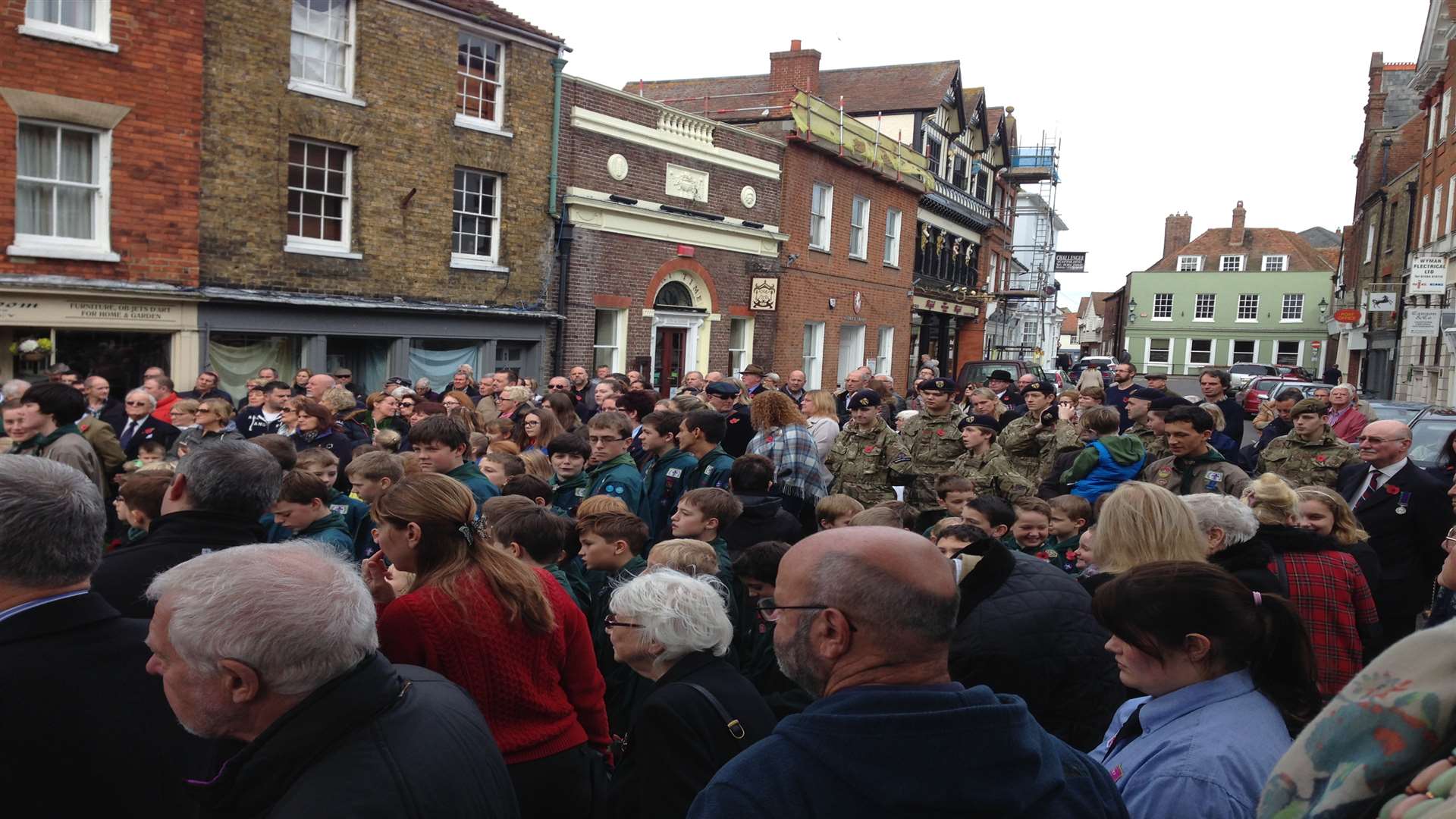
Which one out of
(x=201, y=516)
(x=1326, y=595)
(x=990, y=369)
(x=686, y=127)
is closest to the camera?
(x=201, y=516)

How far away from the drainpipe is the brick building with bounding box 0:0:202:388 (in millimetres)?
5854

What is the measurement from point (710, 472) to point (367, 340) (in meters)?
10.3

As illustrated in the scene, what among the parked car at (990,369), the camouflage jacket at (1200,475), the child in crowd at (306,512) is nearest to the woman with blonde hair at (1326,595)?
the camouflage jacket at (1200,475)

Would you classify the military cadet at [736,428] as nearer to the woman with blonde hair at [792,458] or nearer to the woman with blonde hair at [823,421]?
the woman with blonde hair at [823,421]

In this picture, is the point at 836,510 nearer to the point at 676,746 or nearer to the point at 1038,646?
the point at 1038,646

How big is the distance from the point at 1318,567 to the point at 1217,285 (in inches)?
2451

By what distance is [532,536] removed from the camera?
163 inches

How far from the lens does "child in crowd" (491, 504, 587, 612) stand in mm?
4141

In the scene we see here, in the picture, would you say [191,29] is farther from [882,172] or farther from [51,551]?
[882,172]

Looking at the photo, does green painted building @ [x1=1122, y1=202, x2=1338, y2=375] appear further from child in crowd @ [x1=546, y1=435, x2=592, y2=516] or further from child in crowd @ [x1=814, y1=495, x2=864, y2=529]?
child in crowd @ [x1=546, y1=435, x2=592, y2=516]

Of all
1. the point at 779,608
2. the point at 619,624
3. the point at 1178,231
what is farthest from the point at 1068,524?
the point at 1178,231

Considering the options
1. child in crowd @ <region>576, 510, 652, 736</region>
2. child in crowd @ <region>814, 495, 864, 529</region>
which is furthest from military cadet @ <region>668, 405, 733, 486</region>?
child in crowd @ <region>576, 510, 652, 736</region>

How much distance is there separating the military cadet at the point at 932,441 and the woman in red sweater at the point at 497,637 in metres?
5.31

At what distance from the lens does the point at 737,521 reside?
19.2ft
